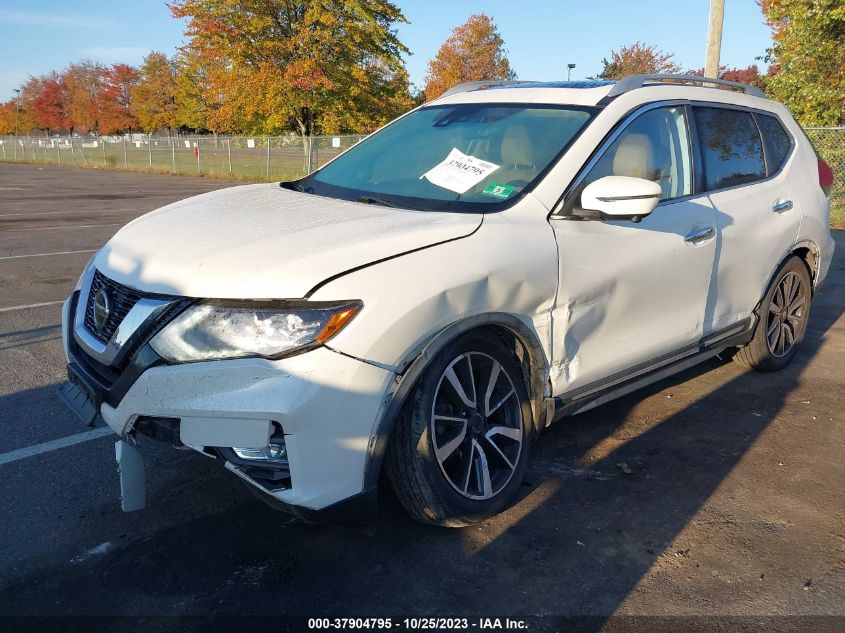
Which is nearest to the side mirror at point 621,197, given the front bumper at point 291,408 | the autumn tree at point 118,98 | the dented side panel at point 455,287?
the dented side panel at point 455,287

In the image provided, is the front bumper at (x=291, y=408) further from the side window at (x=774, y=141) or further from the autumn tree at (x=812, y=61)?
the autumn tree at (x=812, y=61)

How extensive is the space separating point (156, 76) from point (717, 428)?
6514 cm

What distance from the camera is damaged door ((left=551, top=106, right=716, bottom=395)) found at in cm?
320

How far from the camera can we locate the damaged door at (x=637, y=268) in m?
3.20

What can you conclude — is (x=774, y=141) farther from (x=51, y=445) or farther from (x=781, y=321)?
(x=51, y=445)

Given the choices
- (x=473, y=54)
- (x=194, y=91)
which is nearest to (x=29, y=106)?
(x=194, y=91)

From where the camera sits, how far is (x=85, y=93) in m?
71.7

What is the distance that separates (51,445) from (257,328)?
6.36 ft

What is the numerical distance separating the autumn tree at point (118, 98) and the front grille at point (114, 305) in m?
70.6

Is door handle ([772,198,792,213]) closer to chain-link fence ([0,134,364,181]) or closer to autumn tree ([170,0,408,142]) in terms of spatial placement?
chain-link fence ([0,134,364,181])

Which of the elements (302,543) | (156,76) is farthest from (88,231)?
(156,76)

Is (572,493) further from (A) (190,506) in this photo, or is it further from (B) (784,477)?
(A) (190,506)

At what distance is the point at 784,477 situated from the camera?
11.8 ft

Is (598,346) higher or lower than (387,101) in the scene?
lower
